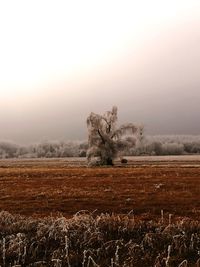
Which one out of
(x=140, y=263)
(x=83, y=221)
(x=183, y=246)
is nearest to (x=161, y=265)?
(x=140, y=263)

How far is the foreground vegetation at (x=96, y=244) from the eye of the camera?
9.17 meters

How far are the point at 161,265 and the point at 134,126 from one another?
8311 centimetres

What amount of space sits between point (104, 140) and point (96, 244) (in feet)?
250

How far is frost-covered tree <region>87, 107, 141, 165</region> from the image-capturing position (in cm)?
8512

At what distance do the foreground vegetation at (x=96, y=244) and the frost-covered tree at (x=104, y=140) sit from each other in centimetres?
7268

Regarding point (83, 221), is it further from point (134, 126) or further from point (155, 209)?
point (134, 126)

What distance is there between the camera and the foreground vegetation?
30.1 feet

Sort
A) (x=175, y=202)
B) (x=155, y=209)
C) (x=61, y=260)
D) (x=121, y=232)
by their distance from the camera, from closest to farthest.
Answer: (x=61, y=260)
(x=121, y=232)
(x=155, y=209)
(x=175, y=202)

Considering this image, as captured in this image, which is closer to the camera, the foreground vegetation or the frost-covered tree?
the foreground vegetation

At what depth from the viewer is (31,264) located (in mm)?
8922

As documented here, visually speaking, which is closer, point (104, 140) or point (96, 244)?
point (96, 244)

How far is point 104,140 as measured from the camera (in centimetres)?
8656

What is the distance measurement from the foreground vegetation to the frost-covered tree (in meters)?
72.7

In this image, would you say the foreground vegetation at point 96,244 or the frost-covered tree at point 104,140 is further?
the frost-covered tree at point 104,140
